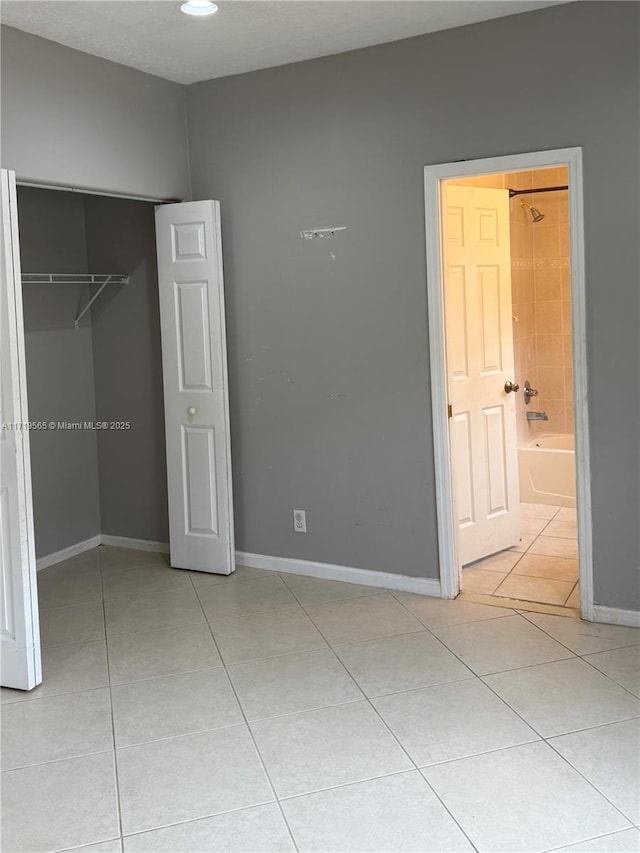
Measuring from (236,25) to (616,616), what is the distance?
2977 mm

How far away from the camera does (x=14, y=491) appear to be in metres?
3.29

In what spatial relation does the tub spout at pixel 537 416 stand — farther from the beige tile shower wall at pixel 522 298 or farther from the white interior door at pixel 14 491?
the white interior door at pixel 14 491

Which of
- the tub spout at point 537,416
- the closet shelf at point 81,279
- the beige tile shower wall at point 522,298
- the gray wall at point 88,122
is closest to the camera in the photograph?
the gray wall at point 88,122

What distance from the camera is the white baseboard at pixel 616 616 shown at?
3.70m

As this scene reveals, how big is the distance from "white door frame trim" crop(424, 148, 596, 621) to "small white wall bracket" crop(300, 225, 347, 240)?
47cm

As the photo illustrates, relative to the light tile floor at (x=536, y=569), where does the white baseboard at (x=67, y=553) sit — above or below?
above

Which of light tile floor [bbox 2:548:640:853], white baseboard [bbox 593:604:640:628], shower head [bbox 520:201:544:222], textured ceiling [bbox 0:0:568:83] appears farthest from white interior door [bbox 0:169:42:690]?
shower head [bbox 520:201:544:222]

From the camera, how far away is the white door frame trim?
3.63 metres

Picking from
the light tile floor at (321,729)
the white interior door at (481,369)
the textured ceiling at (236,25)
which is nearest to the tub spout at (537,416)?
the white interior door at (481,369)

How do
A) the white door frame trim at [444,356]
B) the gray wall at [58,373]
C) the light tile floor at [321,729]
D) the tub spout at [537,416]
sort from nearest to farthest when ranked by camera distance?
1. the light tile floor at [321,729]
2. the white door frame trim at [444,356]
3. the gray wall at [58,373]
4. the tub spout at [537,416]

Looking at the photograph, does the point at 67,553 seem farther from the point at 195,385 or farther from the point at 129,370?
the point at 195,385

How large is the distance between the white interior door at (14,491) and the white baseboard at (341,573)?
5.08 ft

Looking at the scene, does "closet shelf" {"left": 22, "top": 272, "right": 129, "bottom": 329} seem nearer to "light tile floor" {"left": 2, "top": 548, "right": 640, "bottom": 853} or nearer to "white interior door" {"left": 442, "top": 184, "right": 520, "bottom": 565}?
"light tile floor" {"left": 2, "top": 548, "right": 640, "bottom": 853}

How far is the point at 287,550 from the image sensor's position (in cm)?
462
